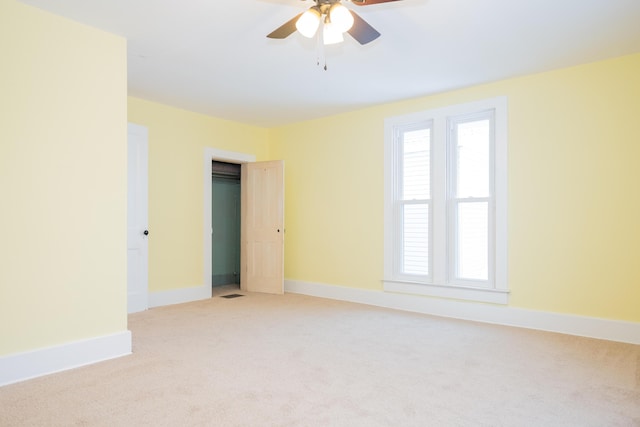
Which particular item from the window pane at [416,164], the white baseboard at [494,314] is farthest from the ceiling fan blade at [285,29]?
the white baseboard at [494,314]

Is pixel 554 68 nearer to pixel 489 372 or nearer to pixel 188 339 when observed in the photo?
pixel 489 372

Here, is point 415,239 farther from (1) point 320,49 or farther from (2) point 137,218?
(2) point 137,218

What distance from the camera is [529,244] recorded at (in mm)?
4098

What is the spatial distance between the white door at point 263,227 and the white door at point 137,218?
167cm

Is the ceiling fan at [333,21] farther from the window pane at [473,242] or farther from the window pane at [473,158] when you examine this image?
the window pane at [473,242]

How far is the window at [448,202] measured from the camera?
4312 millimetres

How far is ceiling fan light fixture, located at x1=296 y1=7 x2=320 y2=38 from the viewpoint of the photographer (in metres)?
2.40

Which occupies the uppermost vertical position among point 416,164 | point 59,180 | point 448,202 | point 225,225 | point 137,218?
point 416,164

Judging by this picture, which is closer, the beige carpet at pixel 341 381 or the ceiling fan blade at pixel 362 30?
the beige carpet at pixel 341 381

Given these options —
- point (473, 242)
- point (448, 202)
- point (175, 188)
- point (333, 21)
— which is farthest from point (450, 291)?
point (175, 188)

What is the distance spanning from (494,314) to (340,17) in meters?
3.42

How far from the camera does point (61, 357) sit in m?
2.87

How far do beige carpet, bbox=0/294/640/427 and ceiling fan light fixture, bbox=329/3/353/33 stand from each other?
2.23 meters

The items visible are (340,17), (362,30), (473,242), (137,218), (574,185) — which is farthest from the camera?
(137,218)
